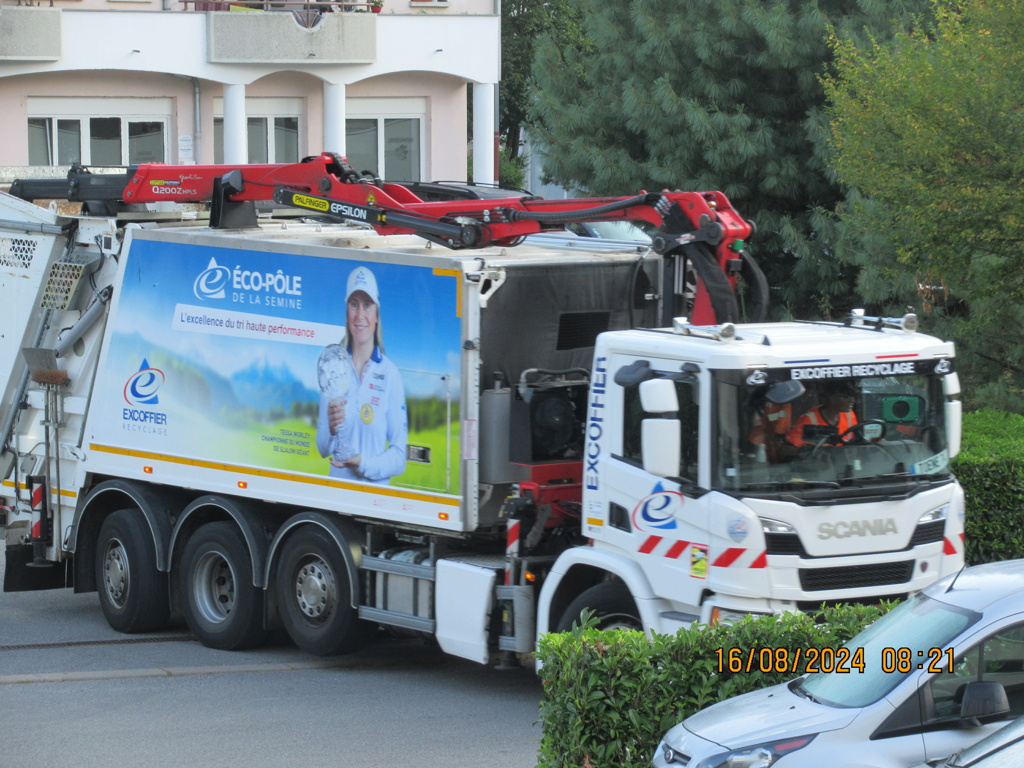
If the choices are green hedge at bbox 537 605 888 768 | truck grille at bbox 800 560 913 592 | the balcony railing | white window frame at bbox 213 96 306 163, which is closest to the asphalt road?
green hedge at bbox 537 605 888 768

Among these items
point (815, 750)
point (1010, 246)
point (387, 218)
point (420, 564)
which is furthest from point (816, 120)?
point (815, 750)

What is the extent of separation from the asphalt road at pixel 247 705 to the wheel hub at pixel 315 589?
18.3 inches

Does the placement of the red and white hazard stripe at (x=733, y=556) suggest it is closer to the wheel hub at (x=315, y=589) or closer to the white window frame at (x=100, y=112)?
the wheel hub at (x=315, y=589)

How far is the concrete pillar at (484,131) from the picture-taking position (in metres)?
30.8

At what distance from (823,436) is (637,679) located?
7.47ft

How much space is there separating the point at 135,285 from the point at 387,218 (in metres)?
2.30

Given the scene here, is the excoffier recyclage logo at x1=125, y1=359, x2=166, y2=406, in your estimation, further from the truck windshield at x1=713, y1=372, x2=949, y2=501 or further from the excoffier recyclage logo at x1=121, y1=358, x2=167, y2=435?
the truck windshield at x1=713, y1=372, x2=949, y2=501

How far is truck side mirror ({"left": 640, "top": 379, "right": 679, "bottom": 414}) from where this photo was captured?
8.32m

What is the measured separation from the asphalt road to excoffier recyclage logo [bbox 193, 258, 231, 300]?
9.32 feet

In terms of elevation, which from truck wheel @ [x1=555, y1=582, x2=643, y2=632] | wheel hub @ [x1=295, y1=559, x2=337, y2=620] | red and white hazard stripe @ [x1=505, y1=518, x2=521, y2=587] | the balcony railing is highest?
the balcony railing

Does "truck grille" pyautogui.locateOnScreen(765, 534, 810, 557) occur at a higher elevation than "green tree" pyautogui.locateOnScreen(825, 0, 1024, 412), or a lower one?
lower

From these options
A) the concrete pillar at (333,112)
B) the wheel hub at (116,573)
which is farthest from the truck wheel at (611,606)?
the concrete pillar at (333,112)

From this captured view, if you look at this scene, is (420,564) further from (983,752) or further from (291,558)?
(983,752)

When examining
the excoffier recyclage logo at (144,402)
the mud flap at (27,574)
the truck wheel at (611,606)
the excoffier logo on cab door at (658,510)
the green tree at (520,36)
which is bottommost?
the mud flap at (27,574)
